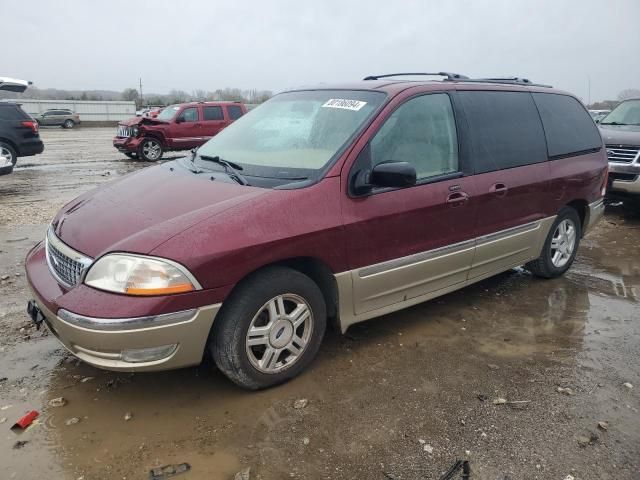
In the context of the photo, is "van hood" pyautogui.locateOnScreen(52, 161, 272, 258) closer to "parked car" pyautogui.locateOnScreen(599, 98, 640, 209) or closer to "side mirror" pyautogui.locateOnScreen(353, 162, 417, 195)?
"side mirror" pyautogui.locateOnScreen(353, 162, 417, 195)

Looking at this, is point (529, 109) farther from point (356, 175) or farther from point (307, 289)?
point (307, 289)

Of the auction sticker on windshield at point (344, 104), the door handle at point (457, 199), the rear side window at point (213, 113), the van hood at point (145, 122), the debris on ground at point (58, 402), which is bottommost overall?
Answer: the debris on ground at point (58, 402)

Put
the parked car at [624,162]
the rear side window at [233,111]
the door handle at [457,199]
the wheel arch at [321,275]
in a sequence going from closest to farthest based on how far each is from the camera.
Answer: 1. the wheel arch at [321,275]
2. the door handle at [457,199]
3. the parked car at [624,162]
4. the rear side window at [233,111]

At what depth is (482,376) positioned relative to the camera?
341 centimetres

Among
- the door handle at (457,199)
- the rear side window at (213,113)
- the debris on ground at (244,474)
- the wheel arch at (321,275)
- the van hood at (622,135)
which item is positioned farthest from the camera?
the rear side window at (213,113)

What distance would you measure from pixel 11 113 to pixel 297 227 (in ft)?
37.3

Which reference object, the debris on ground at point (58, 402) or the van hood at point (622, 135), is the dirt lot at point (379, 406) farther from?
the van hood at point (622, 135)

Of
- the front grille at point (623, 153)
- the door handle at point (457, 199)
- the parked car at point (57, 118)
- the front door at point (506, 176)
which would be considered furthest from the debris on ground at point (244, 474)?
the parked car at point (57, 118)

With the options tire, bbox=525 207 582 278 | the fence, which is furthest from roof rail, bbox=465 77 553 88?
the fence

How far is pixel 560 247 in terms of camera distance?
5.21 m

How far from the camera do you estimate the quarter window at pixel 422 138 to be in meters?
3.52

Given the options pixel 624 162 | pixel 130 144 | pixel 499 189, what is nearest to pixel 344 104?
pixel 499 189

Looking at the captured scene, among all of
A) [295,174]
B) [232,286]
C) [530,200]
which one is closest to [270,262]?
[232,286]

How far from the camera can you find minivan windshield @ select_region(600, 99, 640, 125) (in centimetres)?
945
